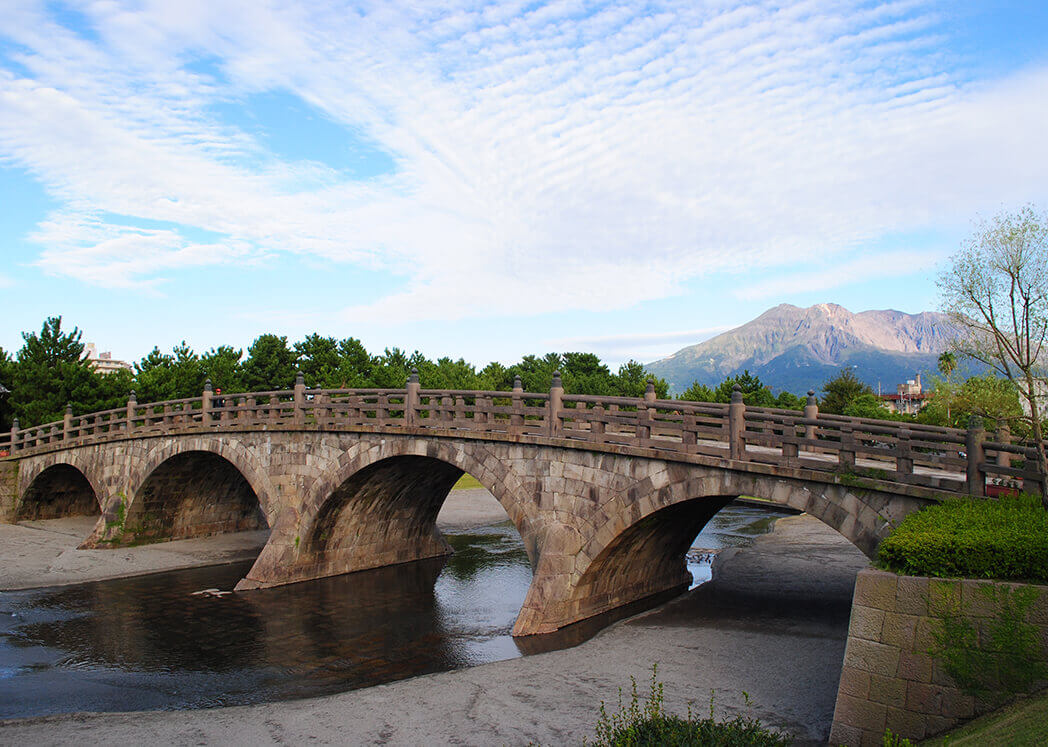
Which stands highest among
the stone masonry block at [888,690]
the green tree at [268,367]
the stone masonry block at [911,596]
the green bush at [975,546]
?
the green tree at [268,367]

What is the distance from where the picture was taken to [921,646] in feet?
32.7

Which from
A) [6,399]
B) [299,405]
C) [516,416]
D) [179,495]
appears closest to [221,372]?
[6,399]

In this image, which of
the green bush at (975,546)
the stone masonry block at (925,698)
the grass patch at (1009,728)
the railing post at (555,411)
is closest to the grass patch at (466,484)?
the railing post at (555,411)

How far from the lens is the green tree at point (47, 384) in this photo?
43.7m

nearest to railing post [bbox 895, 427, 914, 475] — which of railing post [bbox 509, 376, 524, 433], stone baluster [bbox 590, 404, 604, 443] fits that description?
stone baluster [bbox 590, 404, 604, 443]

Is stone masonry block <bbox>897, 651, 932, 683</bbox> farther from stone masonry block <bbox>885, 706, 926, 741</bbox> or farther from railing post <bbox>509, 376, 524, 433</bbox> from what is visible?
railing post <bbox>509, 376, 524, 433</bbox>

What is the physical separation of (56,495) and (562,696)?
119 feet

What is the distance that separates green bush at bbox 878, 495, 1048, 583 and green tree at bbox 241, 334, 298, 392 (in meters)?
49.0

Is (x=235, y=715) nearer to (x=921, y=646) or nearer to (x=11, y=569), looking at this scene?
(x=921, y=646)

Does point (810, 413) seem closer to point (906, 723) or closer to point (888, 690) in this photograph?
point (888, 690)

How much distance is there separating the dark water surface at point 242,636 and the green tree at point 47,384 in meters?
22.8

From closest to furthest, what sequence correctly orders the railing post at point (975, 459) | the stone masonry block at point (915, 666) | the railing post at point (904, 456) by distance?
the stone masonry block at point (915, 666), the railing post at point (975, 459), the railing post at point (904, 456)

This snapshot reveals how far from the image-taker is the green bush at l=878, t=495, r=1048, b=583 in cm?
984

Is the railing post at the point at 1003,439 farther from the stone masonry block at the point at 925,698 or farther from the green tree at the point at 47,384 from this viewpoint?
the green tree at the point at 47,384
